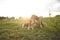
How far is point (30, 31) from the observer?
2.50 m

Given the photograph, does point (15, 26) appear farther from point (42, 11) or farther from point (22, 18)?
point (42, 11)

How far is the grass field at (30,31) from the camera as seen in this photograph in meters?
2.46

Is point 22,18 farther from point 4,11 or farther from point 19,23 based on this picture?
point 4,11

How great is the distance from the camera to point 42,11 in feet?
8.43

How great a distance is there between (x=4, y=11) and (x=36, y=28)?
0.58 m

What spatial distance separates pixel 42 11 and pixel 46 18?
0.13 metres

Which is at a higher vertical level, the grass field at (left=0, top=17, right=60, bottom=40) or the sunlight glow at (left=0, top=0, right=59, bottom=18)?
the sunlight glow at (left=0, top=0, right=59, bottom=18)

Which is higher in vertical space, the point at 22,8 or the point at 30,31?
the point at 22,8

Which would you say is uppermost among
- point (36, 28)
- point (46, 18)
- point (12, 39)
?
point (46, 18)

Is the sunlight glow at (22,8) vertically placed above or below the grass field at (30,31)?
above

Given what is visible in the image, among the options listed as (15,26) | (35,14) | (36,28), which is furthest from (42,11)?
(15,26)

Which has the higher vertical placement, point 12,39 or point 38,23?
point 38,23

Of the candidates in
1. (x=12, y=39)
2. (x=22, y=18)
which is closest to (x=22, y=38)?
(x=12, y=39)

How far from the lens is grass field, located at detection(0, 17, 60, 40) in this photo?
8.07 ft
